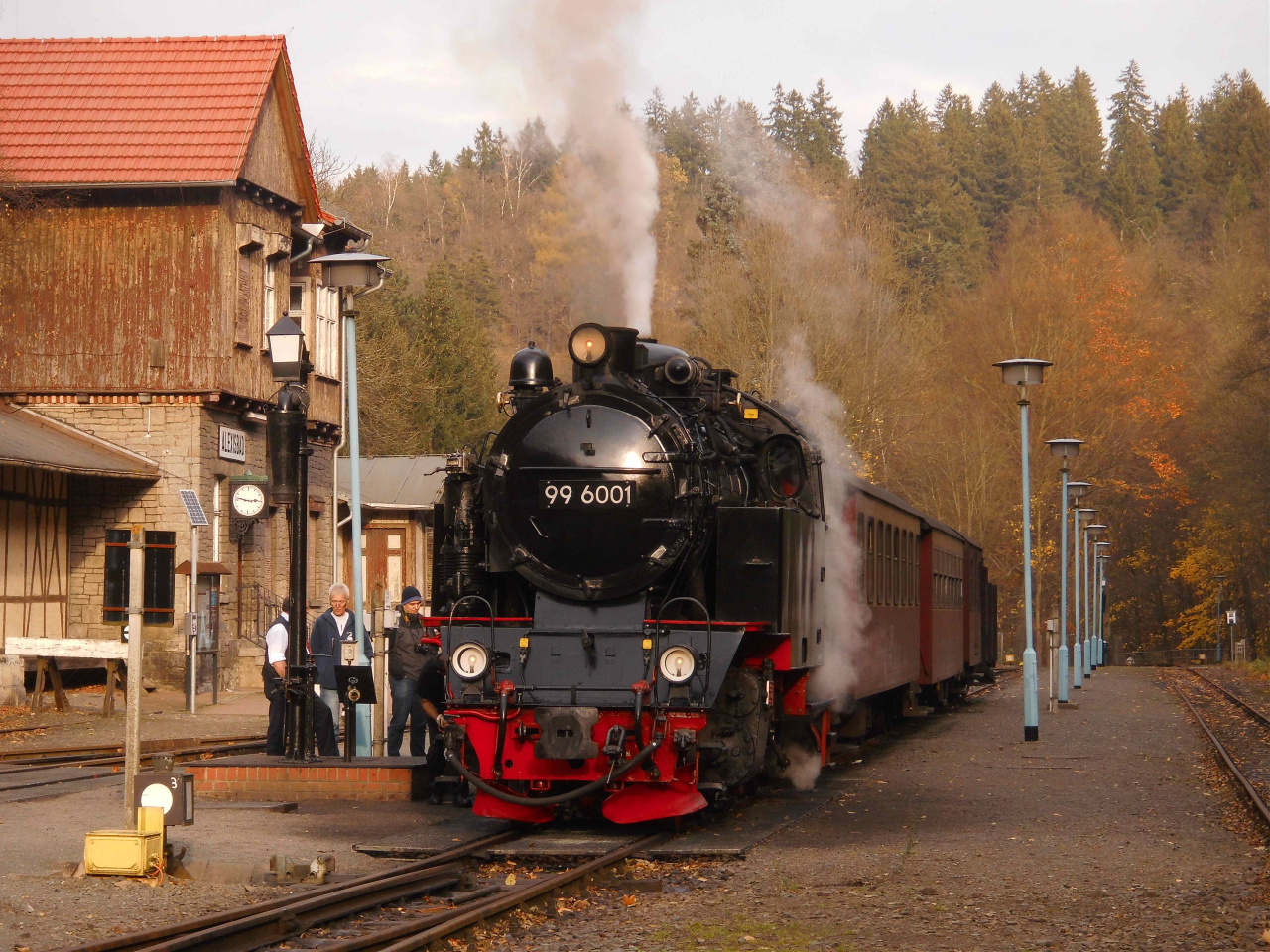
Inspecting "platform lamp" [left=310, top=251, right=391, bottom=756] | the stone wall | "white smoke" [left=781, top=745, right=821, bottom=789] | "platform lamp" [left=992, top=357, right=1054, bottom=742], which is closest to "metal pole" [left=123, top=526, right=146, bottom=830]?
"platform lamp" [left=310, top=251, right=391, bottom=756]

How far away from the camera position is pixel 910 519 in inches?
696

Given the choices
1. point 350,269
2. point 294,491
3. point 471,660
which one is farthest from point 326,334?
point 471,660

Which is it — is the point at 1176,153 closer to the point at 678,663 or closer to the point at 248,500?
the point at 248,500

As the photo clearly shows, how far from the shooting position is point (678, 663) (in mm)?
9398

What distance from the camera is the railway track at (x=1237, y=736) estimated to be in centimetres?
1337

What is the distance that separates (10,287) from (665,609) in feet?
56.2

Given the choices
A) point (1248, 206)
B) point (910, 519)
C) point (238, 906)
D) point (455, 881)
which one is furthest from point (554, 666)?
point (1248, 206)

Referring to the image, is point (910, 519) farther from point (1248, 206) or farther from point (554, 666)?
point (1248, 206)

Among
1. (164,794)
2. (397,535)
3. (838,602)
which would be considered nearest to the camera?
(164,794)

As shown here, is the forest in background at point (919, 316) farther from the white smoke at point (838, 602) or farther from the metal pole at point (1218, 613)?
the white smoke at point (838, 602)

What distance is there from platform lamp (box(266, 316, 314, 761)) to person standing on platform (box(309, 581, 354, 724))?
1.16m

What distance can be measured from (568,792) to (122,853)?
267 cm

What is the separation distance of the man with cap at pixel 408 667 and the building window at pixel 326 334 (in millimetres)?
15365

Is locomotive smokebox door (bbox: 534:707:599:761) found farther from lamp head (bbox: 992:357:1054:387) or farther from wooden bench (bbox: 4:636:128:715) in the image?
lamp head (bbox: 992:357:1054:387)
